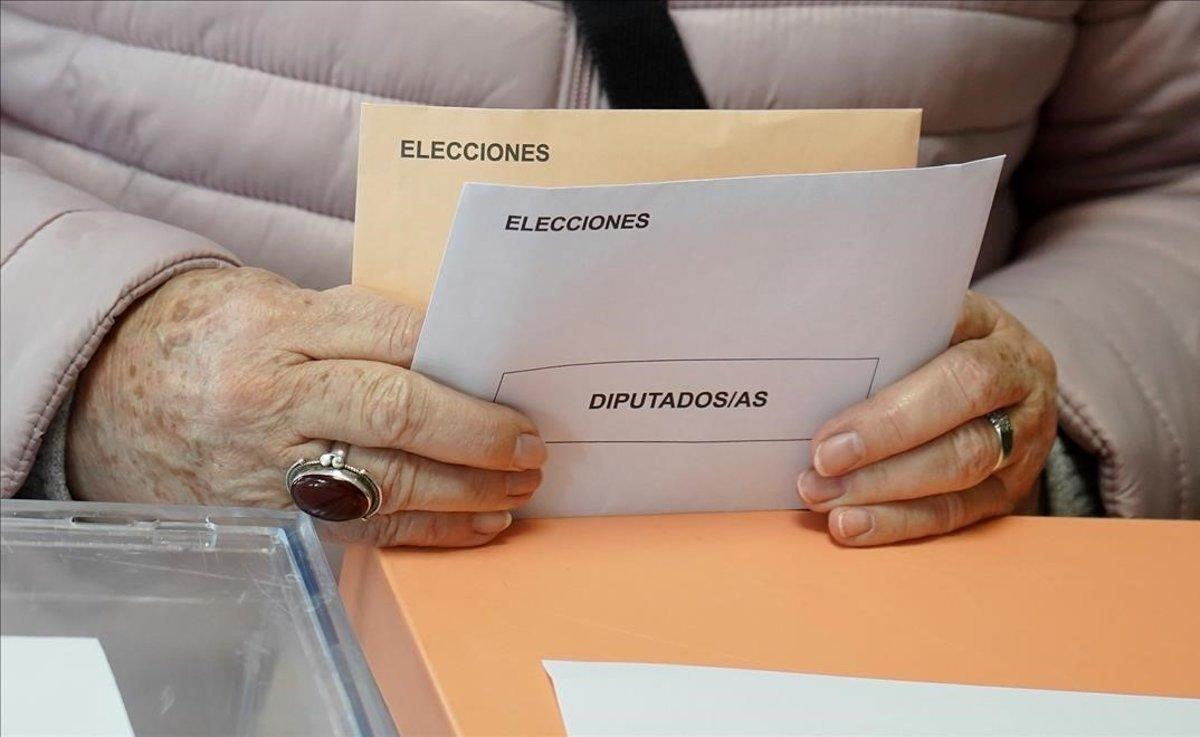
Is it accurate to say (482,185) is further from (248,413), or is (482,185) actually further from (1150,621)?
(1150,621)

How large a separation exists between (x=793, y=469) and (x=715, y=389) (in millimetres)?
89

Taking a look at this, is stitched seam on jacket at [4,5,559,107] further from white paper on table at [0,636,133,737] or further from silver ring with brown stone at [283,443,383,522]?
white paper on table at [0,636,133,737]

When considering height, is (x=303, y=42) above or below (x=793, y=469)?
above

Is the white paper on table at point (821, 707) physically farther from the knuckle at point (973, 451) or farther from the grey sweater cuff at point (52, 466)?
the grey sweater cuff at point (52, 466)

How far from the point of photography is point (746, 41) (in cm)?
90

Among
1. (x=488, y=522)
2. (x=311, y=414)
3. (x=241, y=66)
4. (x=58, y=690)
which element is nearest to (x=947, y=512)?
(x=488, y=522)

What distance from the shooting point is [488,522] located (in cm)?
65

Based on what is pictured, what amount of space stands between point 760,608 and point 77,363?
43 cm

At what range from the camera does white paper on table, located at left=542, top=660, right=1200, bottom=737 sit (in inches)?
20.1

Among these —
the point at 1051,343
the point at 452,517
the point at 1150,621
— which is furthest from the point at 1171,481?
the point at 452,517

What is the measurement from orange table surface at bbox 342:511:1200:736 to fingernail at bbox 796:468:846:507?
2 centimetres

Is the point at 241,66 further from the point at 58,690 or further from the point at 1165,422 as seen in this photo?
the point at 1165,422

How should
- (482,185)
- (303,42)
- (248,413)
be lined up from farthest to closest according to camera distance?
(303,42), (248,413), (482,185)

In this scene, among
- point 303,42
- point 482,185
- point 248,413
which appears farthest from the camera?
point 303,42
